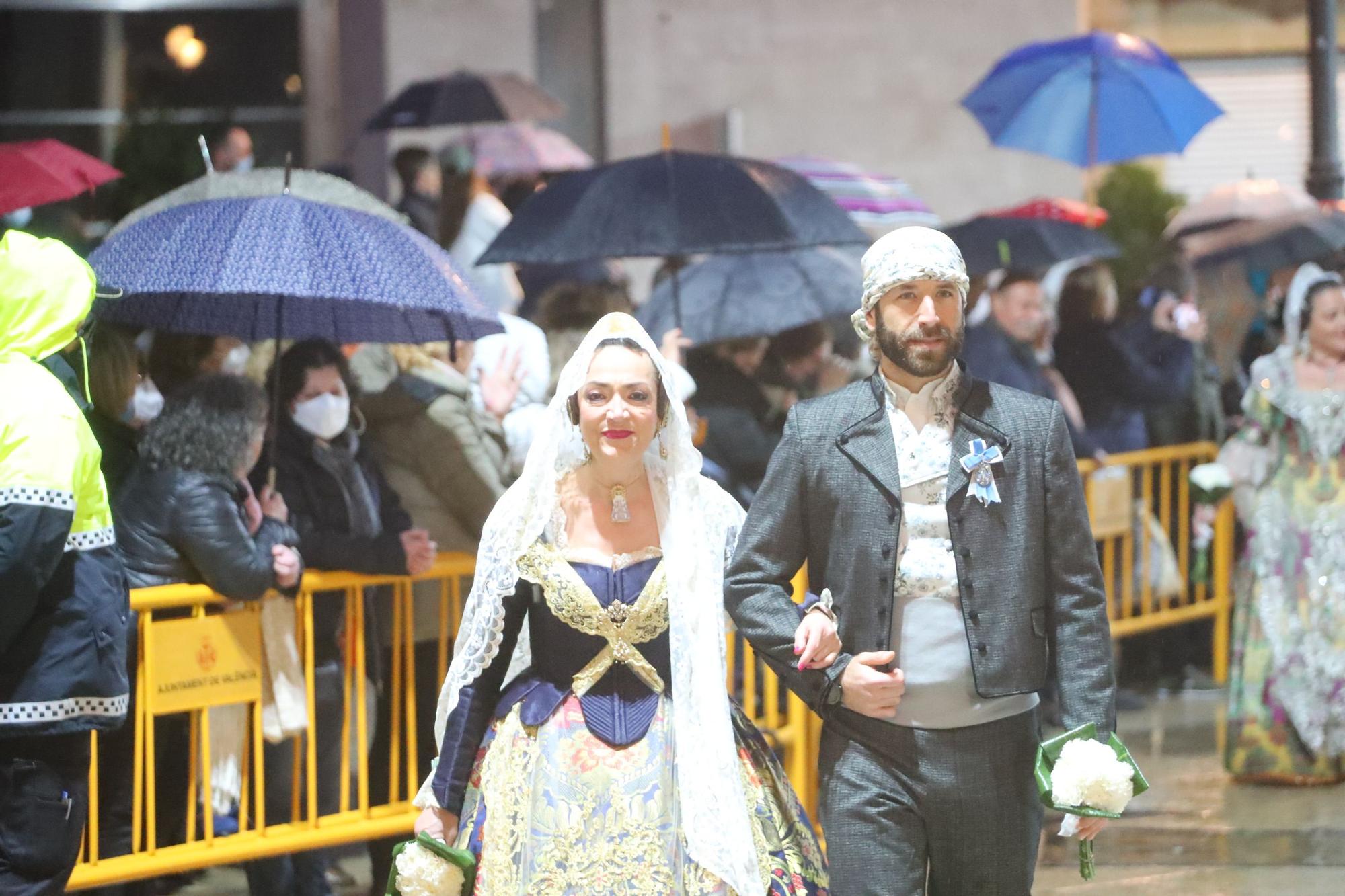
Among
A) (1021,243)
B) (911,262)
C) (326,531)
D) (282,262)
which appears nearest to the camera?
(911,262)

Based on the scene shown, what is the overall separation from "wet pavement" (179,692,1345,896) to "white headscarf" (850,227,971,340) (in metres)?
3.11

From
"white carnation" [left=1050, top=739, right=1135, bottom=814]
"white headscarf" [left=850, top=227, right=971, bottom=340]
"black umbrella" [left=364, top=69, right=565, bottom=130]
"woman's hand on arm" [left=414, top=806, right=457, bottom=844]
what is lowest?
"woman's hand on arm" [left=414, top=806, right=457, bottom=844]

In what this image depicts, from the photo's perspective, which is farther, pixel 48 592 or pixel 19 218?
Result: pixel 19 218

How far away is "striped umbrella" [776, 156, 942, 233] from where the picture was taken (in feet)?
34.0

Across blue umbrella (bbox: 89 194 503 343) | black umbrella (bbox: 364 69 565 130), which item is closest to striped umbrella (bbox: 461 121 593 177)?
black umbrella (bbox: 364 69 565 130)

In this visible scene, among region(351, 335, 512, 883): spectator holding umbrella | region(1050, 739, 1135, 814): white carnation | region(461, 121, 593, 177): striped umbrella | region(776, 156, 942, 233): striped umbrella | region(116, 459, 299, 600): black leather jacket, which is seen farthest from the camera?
region(461, 121, 593, 177): striped umbrella

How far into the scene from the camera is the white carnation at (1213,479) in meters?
8.26

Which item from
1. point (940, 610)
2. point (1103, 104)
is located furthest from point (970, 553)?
point (1103, 104)

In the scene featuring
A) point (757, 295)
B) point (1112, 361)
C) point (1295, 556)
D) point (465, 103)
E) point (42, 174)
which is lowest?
point (1295, 556)

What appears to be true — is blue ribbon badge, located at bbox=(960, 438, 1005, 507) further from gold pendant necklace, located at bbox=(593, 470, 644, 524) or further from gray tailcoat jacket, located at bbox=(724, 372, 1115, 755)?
gold pendant necklace, located at bbox=(593, 470, 644, 524)

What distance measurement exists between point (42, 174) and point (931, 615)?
4.65 m

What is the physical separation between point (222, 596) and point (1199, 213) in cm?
832

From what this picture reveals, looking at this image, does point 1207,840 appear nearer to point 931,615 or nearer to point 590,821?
point 931,615

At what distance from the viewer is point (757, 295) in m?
8.31
